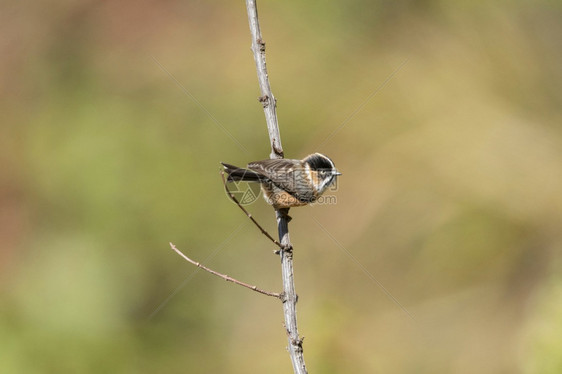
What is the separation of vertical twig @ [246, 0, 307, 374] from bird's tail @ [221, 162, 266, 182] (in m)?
0.18

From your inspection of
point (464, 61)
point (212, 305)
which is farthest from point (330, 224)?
point (464, 61)

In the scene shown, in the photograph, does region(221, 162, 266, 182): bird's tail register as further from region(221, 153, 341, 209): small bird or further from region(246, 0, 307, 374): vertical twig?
region(246, 0, 307, 374): vertical twig

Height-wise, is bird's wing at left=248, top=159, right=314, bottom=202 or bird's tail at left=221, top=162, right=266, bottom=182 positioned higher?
bird's wing at left=248, top=159, right=314, bottom=202

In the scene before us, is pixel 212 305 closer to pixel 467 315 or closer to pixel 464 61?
pixel 467 315

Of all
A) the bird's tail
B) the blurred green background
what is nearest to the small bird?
the bird's tail

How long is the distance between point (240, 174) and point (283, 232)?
504mm

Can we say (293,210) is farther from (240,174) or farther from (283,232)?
(283,232)

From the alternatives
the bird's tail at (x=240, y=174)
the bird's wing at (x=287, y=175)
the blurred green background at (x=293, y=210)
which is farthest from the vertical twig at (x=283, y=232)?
the blurred green background at (x=293, y=210)

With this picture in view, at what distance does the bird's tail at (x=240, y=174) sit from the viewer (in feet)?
11.1

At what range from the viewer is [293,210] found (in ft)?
20.3

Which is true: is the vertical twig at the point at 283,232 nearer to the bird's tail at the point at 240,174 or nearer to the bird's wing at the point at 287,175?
the bird's wing at the point at 287,175

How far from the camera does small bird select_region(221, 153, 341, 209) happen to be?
3.65m

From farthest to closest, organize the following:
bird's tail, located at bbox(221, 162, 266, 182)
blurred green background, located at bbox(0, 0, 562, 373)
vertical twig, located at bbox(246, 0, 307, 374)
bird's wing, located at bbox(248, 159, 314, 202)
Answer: blurred green background, located at bbox(0, 0, 562, 373) → bird's wing, located at bbox(248, 159, 314, 202) → bird's tail, located at bbox(221, 162, 266, 182) → vertical twig, located at bbox(246, 0, 307, 374)

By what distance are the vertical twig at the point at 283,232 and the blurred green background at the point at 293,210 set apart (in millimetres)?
2296
